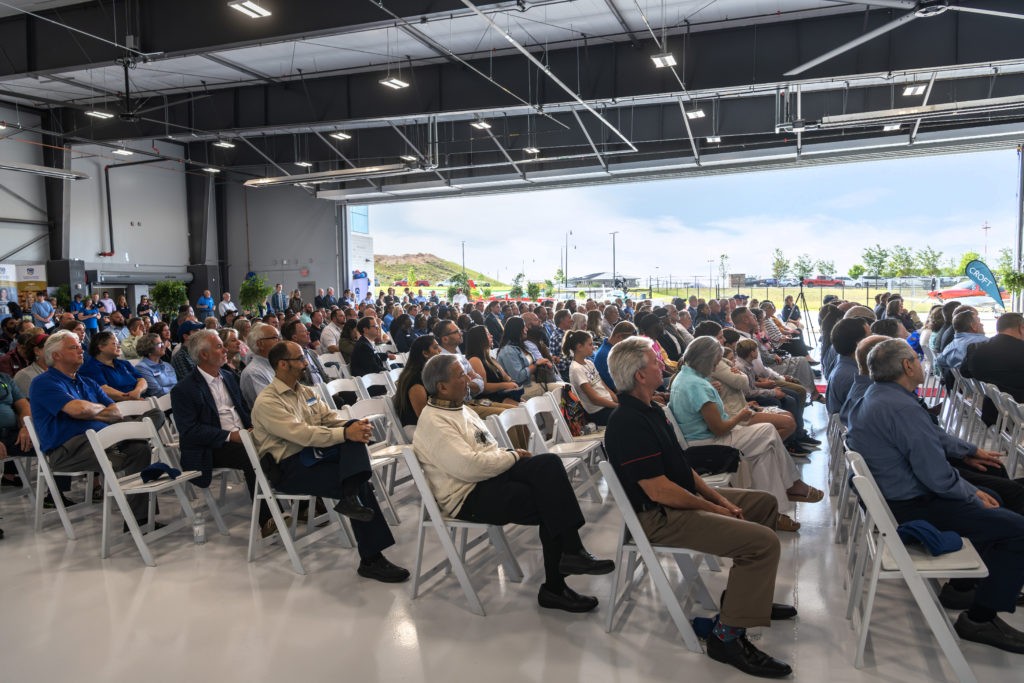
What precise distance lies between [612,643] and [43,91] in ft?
55.8

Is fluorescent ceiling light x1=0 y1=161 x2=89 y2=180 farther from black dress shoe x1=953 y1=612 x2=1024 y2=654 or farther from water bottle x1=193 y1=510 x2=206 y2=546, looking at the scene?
black dress shoe x1=953 y1=612 x2=1024 y2=654

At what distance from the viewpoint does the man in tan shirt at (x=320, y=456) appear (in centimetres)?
339

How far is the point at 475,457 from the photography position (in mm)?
2975

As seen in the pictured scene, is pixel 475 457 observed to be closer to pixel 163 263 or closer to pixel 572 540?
pixel 572 540

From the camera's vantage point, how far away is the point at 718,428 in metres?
3.70

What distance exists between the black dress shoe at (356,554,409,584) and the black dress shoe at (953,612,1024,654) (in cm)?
247

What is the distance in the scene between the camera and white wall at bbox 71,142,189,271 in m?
16.8

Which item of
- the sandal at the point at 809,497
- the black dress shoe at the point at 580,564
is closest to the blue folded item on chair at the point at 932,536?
the black dress shoe at the point at 580,564

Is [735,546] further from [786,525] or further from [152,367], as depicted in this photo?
[152,367]

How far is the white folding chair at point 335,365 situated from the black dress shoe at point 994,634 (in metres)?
5.70

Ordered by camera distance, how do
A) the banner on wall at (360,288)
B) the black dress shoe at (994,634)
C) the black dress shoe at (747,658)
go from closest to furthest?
the black dress shoe at (747,658) → the black dress shoe at (994,634) → the banner on wall at (360,288)

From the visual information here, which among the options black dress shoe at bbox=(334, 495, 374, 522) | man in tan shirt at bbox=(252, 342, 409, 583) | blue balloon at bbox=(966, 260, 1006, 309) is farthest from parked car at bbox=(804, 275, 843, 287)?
black dress shoe at bbox=(334, 495, 374, 522)

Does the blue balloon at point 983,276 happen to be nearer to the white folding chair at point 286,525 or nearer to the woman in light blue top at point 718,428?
the woman in light blue top at point 718,428

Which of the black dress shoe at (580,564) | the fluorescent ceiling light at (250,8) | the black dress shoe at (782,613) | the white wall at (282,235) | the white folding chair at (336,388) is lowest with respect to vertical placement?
the black dress shoe at (782,613)
